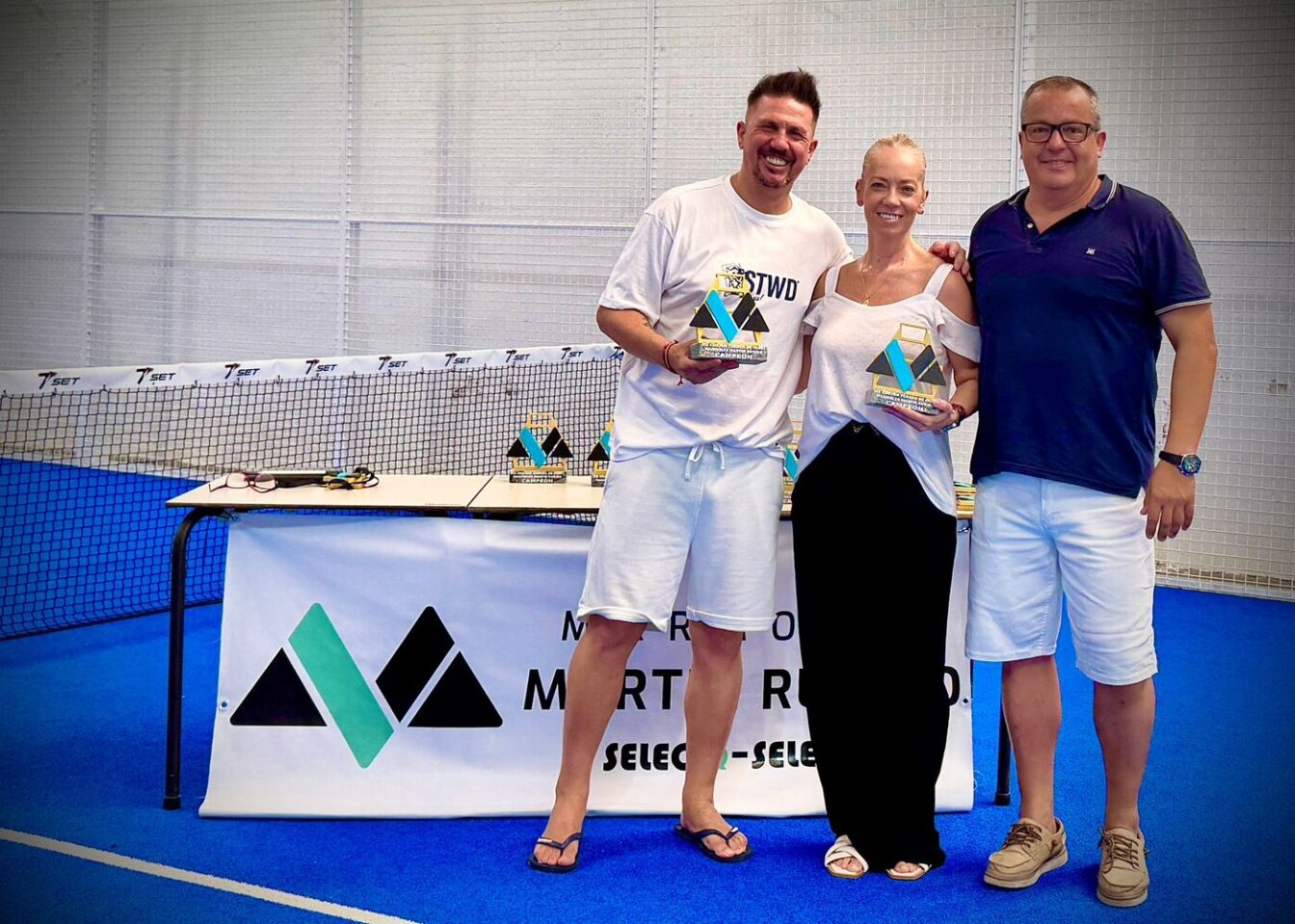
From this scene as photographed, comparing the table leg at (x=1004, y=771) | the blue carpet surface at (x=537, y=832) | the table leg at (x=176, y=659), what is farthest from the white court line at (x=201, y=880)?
the table leg at (x=1004, y=771)

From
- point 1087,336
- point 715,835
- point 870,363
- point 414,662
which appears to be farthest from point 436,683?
point 1087,336

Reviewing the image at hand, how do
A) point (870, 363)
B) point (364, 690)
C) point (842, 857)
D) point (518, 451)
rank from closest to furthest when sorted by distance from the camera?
point (870, 363) < point (842, 857) < point (364, 690) < point (518, 451)

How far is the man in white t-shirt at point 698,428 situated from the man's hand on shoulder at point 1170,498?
38.7 inches

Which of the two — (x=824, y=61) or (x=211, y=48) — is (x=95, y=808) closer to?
(x=824, y=61)

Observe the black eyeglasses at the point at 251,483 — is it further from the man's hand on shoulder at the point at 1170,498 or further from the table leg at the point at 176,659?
the man's hand on shoulder at the point at 1170,498

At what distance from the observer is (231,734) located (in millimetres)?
3654

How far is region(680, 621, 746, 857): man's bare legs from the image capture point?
348 centimetres

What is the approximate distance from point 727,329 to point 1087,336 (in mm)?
921

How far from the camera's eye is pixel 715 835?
11.5 ft

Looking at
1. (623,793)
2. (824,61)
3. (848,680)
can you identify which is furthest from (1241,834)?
(824,61)

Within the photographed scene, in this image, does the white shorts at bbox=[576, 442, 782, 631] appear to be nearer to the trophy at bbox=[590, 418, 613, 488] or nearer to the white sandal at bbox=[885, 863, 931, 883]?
the white sandal at bbox=[885, 863, 931, 883]

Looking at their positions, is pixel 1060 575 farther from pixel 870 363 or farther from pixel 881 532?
pixel 870 363

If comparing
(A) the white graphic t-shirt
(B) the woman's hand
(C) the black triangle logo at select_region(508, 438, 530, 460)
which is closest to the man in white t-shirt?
(A) the white graphic t-shirt

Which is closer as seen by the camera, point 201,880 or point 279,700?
point 201,880
